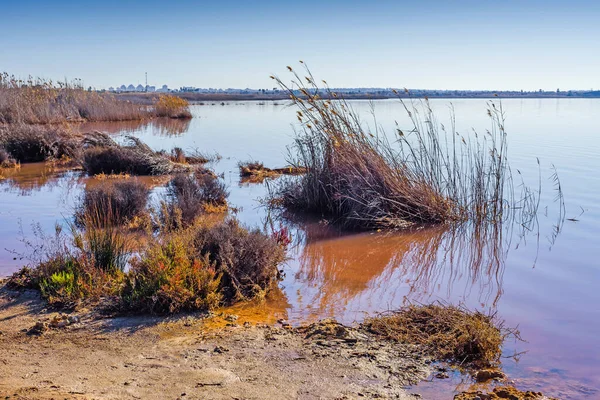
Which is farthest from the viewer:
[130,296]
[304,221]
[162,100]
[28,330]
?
[162,100]

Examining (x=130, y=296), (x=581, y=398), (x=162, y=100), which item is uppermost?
(x=162, y=100)

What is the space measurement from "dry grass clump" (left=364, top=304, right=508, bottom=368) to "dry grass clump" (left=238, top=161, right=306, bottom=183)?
10206 mm

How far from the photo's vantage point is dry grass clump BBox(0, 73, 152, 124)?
25797 millimetres

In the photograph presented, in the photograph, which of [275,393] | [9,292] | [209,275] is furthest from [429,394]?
[9,292]

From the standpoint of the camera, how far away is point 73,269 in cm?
693

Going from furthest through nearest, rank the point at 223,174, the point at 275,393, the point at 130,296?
1. the point at 223,174
2. the point at 130,296
3. the point at 275,393

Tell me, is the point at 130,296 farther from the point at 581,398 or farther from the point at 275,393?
the point at 581,398

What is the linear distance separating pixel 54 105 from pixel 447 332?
98.7 ft

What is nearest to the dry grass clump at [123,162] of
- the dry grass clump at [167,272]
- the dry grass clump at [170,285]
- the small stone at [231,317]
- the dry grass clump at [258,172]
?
the dry grass clump at [258,172]

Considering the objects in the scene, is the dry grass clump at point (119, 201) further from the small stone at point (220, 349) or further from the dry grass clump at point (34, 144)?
the dry grass clump at point (34, 144)

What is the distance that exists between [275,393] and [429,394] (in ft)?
3.93

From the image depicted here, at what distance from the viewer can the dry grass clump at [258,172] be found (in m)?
16.2

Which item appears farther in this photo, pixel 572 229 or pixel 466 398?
pixel 572 229

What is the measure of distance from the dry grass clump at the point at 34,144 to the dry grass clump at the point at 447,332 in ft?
50.7
